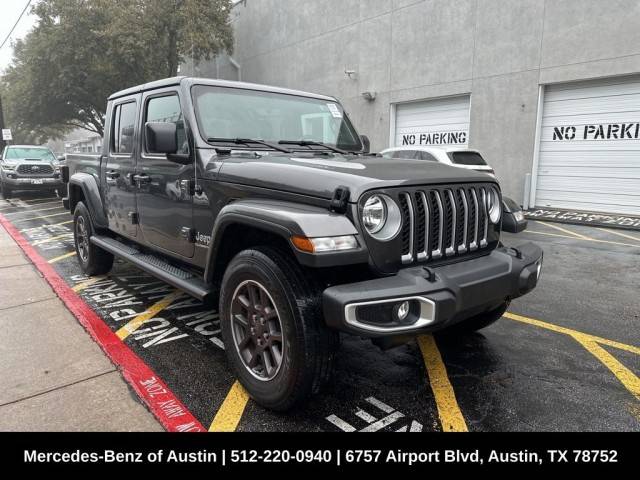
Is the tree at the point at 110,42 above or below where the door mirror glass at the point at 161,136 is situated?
above

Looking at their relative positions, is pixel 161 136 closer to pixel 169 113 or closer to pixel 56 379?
pixel 169 113

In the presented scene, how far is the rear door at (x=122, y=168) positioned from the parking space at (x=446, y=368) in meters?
0.90

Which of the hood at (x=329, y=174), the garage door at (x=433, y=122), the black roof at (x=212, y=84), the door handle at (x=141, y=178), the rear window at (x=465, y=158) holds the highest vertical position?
the garage door at (x=433, y=122)

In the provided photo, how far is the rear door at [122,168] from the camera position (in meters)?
4.28

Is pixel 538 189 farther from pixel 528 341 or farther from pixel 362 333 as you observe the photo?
pixel 362 333

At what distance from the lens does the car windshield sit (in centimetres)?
1528

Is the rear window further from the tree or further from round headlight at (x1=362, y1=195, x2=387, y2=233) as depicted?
the tree

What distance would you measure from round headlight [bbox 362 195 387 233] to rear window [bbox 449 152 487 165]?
24.8 ft

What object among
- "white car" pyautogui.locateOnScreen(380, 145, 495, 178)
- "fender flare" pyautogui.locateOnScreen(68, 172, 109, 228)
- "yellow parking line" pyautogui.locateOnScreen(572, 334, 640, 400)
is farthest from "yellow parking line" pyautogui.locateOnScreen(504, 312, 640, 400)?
"white car" pyautogui.locateOnScreen(380, 145, 495, 178)

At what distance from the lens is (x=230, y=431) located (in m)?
2.54

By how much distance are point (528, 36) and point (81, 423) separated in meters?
12.7

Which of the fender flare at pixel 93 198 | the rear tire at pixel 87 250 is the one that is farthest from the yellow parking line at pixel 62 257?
the fender flare at pixel 93 198

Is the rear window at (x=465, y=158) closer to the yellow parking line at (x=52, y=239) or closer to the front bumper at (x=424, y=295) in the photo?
the front bumper at (x=424, y=295)

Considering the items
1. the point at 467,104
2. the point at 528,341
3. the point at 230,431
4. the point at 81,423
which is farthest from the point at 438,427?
the point at 467,104
